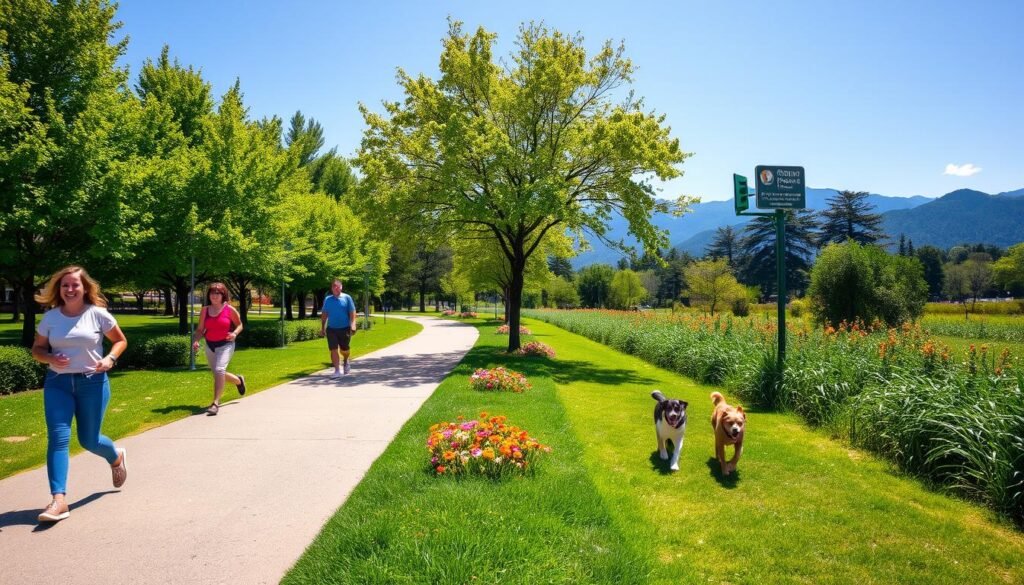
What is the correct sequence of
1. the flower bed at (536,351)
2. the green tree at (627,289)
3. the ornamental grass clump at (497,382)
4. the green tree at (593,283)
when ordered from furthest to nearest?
the green tree at (593,283)
the green tree at (627,289)
the flower bed at (536,351)
the ornamental grass clump at (497,382)

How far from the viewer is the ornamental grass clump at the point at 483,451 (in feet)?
16.1

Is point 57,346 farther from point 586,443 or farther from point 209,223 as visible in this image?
point 209,223

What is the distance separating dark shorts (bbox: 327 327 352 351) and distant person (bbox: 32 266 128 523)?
7012mm

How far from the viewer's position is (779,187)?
973 centimetres

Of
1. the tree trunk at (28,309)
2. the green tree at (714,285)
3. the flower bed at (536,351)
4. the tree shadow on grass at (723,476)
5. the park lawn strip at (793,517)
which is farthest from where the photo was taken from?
the green tree at (714,285)

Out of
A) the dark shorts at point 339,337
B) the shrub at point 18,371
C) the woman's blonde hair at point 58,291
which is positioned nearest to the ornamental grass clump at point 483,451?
the woman's blonde hair at point 58,291

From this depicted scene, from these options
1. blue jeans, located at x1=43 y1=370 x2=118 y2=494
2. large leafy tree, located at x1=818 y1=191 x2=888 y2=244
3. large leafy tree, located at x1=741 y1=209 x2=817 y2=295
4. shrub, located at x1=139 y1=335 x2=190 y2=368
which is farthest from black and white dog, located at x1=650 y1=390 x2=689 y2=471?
large leafy tree, located at x1=818 y1=191 x2=888 y2=244

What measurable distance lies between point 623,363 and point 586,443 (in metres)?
10.2

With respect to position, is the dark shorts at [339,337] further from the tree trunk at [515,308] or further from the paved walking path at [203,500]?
the tree trunk at [515,308]

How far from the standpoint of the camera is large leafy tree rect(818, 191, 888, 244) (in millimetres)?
67000

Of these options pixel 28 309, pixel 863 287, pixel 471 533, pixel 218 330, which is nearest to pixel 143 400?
pixel 218 330

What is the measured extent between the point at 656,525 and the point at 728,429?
1.54 metres

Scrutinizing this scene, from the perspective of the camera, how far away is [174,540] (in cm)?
374

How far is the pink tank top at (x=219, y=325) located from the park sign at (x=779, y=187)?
9.38 m
